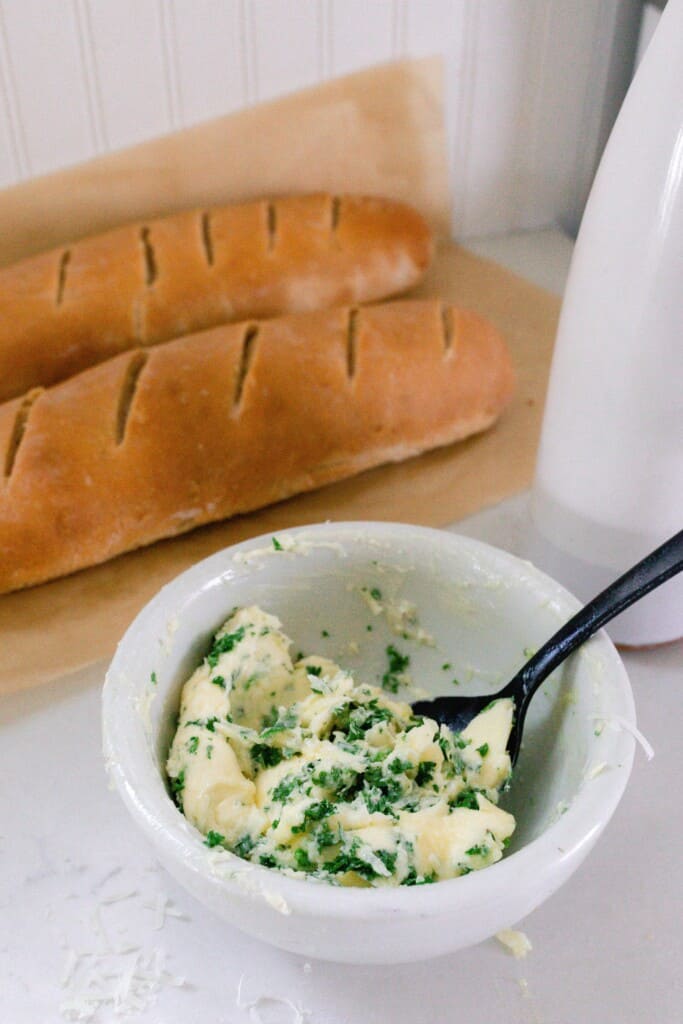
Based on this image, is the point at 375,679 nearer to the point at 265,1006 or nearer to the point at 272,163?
the point at 265,1006

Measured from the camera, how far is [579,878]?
0.67 meters

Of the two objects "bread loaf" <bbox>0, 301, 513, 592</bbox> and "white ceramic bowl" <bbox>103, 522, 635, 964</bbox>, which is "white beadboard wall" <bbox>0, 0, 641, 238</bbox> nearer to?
"bread loaf" <bbox>0, 301, 513, 592</bbox>

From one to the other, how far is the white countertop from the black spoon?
0.13 metres

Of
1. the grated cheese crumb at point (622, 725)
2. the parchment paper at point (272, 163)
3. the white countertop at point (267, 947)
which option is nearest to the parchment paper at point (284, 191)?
the parchment paper at point (272, 163)

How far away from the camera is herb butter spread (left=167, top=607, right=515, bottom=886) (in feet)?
1.77

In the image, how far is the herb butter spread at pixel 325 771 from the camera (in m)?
0.54

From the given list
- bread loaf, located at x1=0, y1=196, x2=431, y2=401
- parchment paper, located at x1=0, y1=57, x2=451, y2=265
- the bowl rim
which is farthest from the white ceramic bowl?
parchment paper, located at x1=0, y1=57, x2=451, y2=265

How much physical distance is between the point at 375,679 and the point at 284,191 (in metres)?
0.85

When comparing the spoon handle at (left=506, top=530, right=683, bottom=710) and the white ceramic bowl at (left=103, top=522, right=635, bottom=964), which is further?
the spoon handle at (left=506, top=530, right=683, bottom=710)

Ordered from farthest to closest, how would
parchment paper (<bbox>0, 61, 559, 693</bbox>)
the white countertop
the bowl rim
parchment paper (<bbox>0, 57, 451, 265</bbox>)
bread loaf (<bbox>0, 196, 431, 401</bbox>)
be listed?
parchment paper (<bbox>0, 57, 451, 265</bbox>) → bread loaf (<bbox>0, 196, 431, 401</bbox>) → parchment paper (<bbox>0, 61, 559, 693</bbox>) → the white countertop → the bowl rim

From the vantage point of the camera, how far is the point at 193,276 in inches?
46.4

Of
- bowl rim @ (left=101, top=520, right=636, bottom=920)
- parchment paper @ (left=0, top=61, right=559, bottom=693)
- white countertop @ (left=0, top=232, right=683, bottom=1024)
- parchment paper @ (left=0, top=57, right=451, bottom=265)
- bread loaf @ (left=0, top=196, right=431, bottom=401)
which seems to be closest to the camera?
bowl rim @ (left=101, top=520, right=636, bottom=920)

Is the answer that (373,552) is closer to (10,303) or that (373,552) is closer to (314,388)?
(314,388)

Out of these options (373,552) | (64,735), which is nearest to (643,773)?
(373,552)
